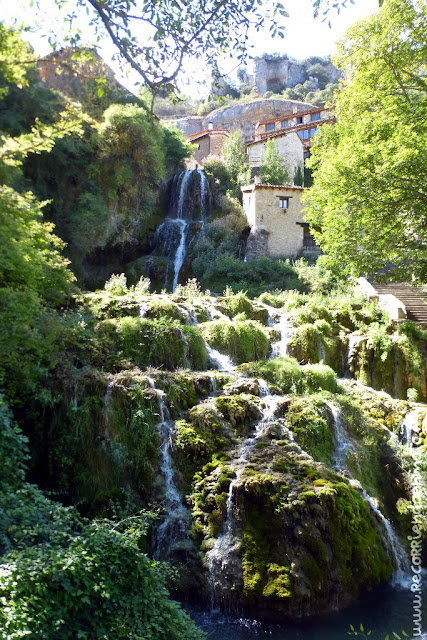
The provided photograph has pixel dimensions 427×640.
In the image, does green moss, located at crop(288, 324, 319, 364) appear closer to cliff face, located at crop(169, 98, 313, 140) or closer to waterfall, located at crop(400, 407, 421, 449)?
waterfall, located at crop(400, 407, 421, 449)

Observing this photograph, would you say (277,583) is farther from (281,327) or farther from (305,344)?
(281,327)

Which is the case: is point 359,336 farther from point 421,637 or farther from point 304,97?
point 304,97

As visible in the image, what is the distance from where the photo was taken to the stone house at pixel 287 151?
32013mm

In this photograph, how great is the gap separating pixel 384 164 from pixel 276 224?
13.9 meters

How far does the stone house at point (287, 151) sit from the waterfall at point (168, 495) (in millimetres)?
25758

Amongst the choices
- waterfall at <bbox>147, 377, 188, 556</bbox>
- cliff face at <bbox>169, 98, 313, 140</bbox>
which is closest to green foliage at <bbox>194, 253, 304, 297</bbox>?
waterfall at <bbox>147, 377, 188, 556</bbox>

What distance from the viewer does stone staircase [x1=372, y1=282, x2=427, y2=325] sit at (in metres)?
15.5

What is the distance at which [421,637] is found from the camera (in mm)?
6262

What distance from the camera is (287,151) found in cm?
3228

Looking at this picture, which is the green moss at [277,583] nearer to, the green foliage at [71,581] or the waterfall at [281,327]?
the green foliage at [71,581]

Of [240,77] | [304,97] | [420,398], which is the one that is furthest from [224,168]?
[240,77]

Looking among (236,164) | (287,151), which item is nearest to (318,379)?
(236,164)

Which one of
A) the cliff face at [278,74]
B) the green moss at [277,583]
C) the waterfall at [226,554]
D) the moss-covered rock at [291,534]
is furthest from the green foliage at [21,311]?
the cliff face at [278,74]

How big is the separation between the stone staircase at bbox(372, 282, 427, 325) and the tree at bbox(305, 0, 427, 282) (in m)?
2.68
